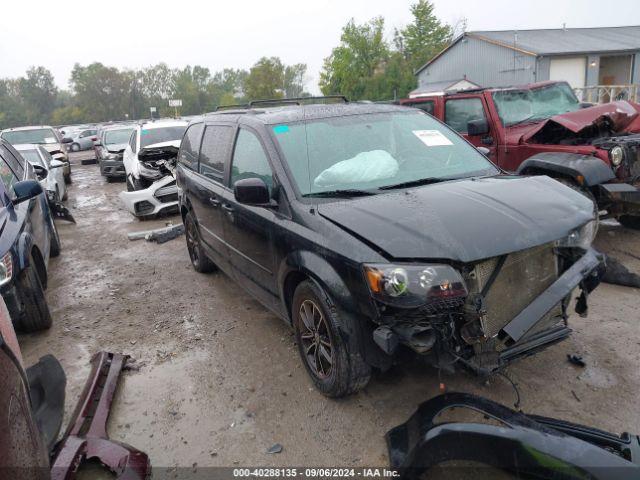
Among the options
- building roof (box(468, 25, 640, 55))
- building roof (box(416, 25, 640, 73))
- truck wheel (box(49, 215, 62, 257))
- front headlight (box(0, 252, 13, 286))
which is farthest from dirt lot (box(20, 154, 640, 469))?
building roof (box(468, 25, 640, 55))

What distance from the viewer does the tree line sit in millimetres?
47625

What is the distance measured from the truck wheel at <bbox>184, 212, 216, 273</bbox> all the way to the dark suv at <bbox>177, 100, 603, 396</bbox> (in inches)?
61.6

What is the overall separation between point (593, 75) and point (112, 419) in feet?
116

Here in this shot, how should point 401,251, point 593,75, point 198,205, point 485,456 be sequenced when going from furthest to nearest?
point 593,75 → point 198,205 → point 401,251 → point 485,456

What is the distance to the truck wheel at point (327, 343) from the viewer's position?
286 centimetres

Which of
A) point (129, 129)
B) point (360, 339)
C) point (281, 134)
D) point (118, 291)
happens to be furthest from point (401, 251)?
point (129, 129)

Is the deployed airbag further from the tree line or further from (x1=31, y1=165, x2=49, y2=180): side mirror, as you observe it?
the tree line

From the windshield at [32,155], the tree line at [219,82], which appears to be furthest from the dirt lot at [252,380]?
the tree line at [219,82]

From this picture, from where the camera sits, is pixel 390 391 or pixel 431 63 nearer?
pixel 390 391

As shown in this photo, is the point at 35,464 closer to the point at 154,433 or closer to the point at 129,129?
the point at 154,433

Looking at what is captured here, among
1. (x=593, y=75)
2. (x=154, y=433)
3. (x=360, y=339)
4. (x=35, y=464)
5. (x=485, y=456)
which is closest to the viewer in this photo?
(x=35, y=464)

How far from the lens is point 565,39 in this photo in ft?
108

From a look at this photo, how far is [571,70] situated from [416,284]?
33.5 meters

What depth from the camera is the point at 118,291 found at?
5746 millimetres
